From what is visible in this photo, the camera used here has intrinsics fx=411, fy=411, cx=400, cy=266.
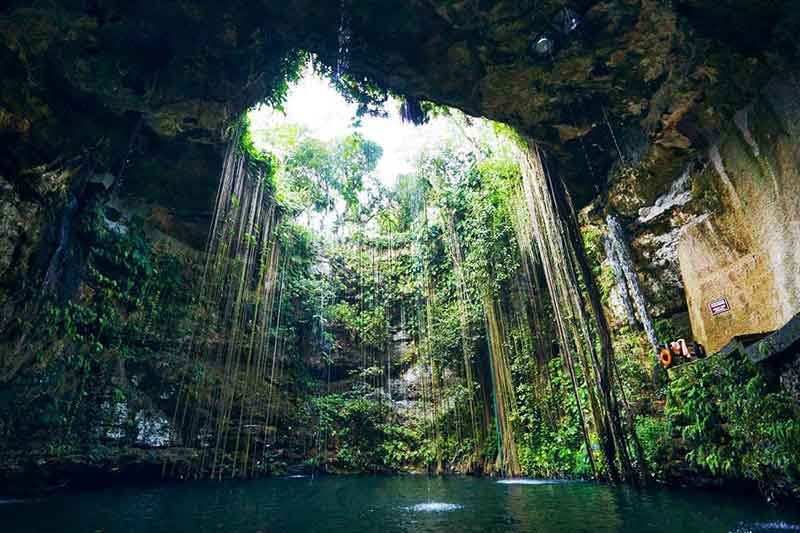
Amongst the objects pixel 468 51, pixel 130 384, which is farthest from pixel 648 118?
pixel 130 384

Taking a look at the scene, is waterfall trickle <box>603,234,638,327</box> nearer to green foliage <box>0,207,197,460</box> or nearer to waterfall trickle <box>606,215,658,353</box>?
waterfall trickle <box>606,215,658,353</box>

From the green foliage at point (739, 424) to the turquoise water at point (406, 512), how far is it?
0.92 ft

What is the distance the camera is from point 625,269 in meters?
6.64

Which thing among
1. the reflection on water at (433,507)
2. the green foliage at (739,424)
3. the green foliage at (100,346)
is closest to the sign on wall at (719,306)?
the green foliage at (739,424)

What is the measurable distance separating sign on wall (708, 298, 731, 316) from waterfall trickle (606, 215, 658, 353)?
101 centimetres

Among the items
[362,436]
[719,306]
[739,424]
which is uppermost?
[719,306]

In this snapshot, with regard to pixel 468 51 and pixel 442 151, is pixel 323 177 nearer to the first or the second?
pixel 442 151

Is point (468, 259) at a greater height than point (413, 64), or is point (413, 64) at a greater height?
point (413, 64)

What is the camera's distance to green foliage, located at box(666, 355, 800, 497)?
11.0 ft

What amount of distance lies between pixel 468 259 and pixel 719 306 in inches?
220

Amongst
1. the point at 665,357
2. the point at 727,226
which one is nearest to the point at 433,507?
the point at 665,357

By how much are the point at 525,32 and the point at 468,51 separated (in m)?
0.75

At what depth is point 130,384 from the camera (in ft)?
23.0

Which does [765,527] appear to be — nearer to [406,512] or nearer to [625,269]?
[406,512]
